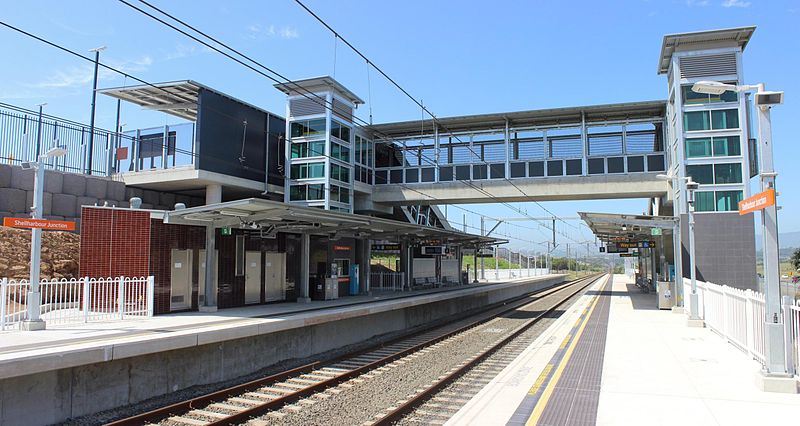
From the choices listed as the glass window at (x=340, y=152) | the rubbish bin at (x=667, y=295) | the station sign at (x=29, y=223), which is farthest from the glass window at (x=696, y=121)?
the station sign at (x=29, y=223)

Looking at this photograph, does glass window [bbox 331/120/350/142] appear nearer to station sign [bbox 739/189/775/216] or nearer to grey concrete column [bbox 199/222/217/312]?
Answer: grey concrete column [bbox 199/222/217/312]

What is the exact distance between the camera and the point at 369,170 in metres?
33.4

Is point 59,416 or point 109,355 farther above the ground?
point 109,355

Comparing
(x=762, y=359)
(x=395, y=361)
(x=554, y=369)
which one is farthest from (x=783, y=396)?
(x=395, y=361)

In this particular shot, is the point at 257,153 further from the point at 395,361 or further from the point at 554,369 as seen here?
the point at 554,369

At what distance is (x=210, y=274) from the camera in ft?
53.2

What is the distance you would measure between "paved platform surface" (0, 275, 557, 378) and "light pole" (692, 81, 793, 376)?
9751 mm

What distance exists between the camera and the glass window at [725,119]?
81.1 feet

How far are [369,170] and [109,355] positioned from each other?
25164 mm

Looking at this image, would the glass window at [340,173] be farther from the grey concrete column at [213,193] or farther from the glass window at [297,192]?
the grey concrete column at [213,193]

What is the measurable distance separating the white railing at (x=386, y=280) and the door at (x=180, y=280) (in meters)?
15.4

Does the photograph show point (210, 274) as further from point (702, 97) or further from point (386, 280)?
point (702, 97)

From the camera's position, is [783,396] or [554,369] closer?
[783,396]

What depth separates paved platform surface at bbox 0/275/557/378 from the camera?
8.23m
